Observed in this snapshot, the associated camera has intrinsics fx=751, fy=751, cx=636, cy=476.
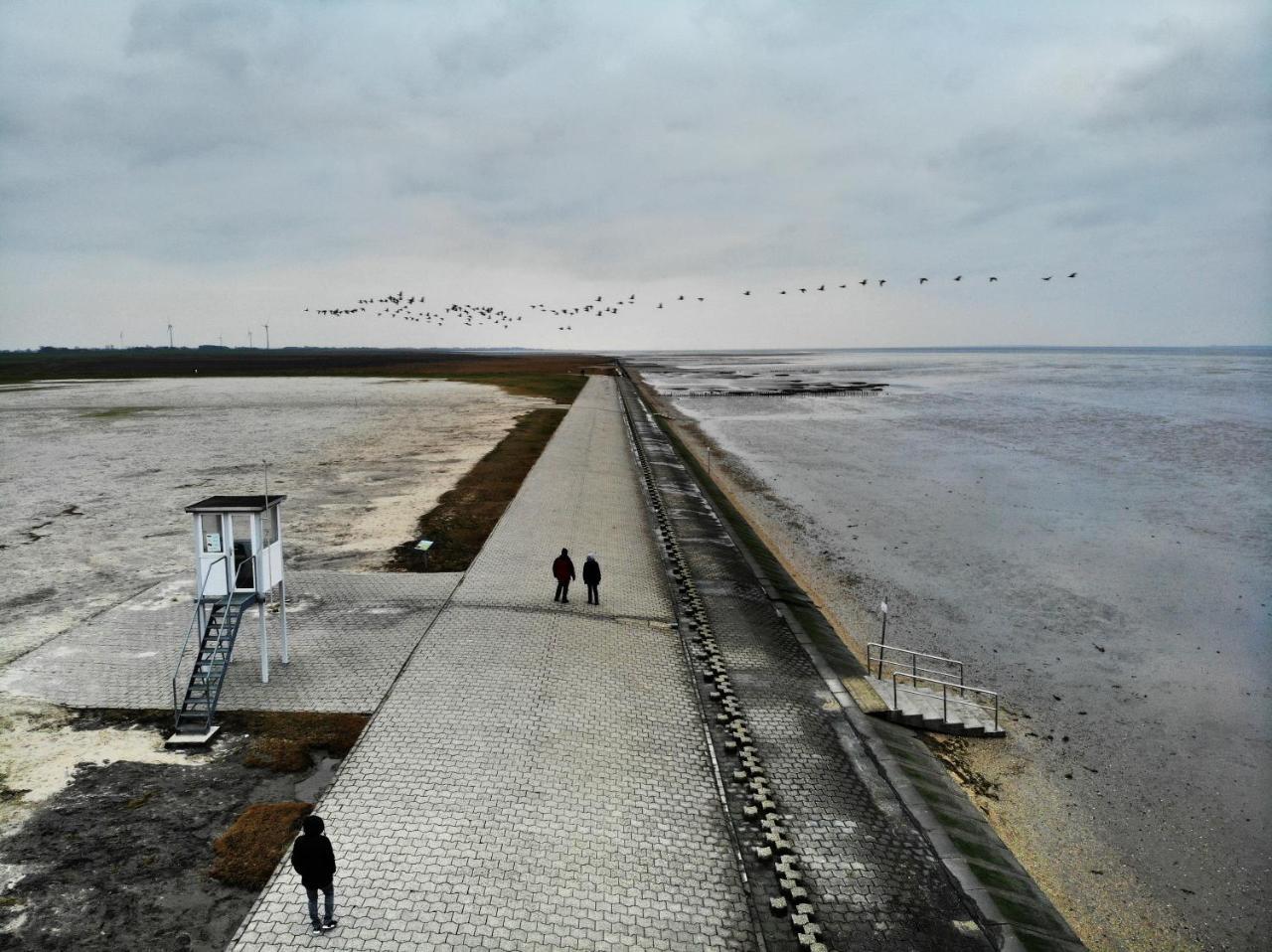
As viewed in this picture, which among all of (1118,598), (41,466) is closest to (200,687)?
(1118,598)

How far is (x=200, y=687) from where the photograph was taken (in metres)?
11.4

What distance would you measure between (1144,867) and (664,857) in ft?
22.1

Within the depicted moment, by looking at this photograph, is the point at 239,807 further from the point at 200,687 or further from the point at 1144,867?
the point at 1144,867

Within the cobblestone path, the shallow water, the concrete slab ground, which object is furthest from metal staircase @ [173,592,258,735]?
the shallow water

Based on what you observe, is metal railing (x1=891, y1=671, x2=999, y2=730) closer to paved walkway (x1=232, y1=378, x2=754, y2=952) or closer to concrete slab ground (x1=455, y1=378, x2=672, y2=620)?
paved walkway (x1=232, y1=378, x2=754, y2=952)

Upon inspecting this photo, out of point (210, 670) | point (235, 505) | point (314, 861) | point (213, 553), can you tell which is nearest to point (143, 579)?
point (213, 553)

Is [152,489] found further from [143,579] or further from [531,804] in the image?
[531,804]

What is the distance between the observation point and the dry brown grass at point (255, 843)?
8.16m

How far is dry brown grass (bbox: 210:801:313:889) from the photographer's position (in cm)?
816

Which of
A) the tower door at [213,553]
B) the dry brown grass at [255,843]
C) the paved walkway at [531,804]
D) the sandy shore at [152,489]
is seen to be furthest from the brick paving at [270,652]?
the dry brown grass at [255,843]

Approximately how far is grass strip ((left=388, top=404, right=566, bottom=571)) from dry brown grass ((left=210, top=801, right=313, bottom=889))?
9682 mm

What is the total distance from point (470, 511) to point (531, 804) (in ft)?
54.1

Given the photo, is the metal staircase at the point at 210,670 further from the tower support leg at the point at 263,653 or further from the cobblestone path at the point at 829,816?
the cobblestone path at the point at 829,816

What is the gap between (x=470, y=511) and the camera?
24.9 metres
